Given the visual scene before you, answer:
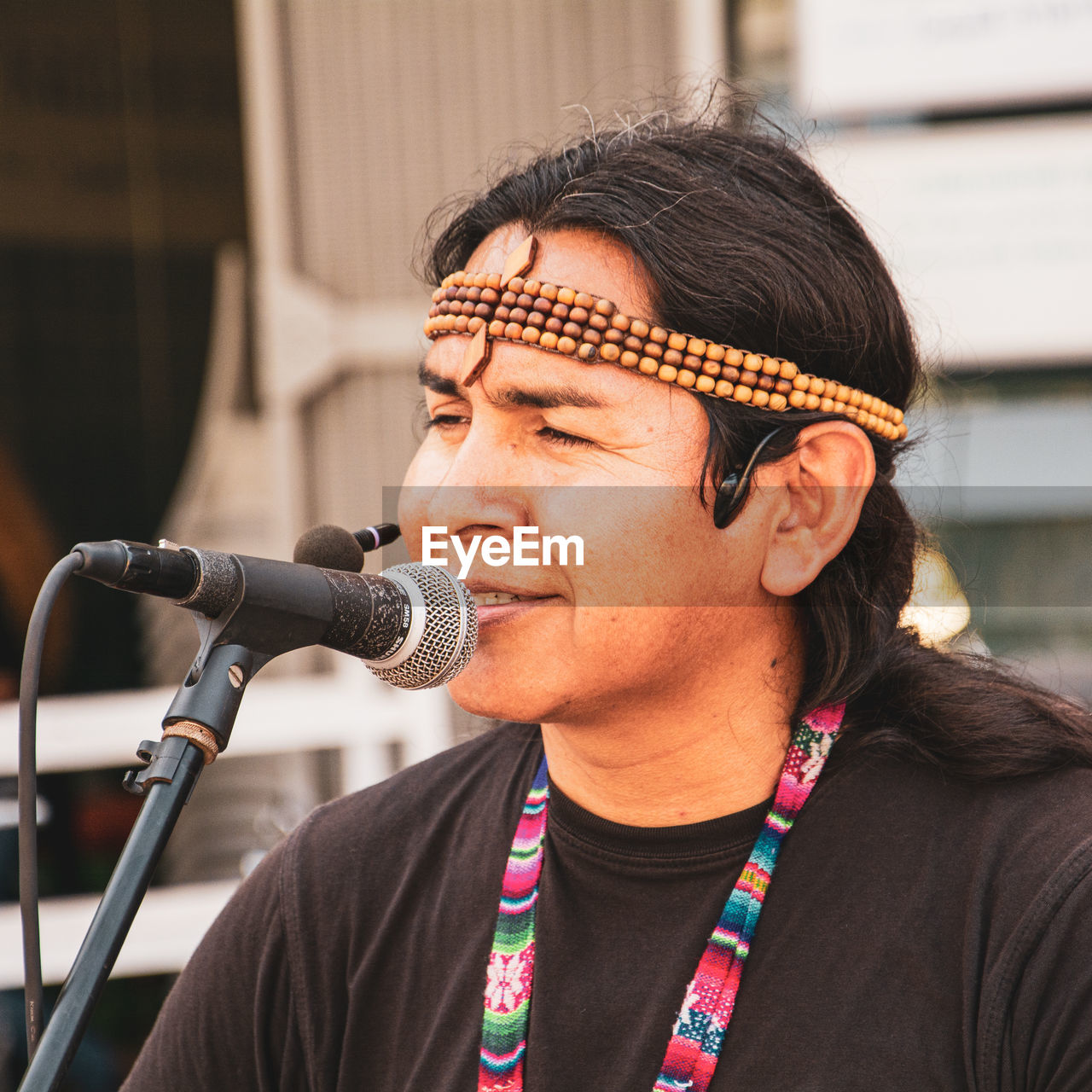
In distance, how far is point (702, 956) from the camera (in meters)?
1.66

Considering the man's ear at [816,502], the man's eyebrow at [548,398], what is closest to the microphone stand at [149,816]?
the man's eyebrow at [548,398]

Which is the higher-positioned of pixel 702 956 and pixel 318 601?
pixel 318 601

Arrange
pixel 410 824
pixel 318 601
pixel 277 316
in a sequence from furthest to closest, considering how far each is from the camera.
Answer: pixel 277 316, pixel 410 824, pixel 318 601

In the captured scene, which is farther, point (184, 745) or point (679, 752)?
point (679, 752)

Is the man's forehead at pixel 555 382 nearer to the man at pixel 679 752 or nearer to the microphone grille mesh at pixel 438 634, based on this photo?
the man at pixel 679 752

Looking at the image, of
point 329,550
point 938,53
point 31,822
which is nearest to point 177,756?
point 31,822

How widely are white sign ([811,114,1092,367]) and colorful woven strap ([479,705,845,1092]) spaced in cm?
256

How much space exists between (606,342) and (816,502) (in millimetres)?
411

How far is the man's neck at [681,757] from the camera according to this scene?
1.77 m

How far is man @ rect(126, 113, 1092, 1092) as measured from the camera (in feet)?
5.20

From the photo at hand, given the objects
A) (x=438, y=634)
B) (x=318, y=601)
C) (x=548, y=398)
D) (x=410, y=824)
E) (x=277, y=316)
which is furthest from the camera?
(x=277, y=316)

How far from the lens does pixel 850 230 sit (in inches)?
76.2

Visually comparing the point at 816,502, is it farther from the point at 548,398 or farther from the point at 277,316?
the point at 277,316

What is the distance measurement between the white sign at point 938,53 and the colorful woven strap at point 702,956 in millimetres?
2908
